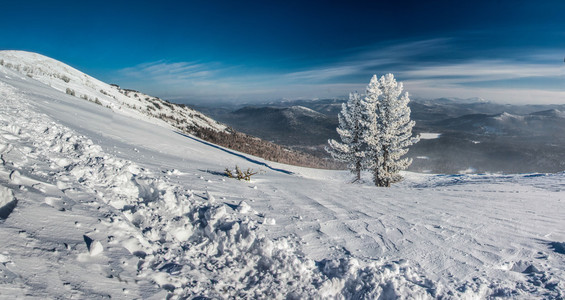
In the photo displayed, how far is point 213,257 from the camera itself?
3.19 m

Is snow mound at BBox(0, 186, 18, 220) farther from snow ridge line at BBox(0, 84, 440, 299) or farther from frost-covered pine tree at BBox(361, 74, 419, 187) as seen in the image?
frost-covered pine tree at BBox(361, 74, 419, 187)

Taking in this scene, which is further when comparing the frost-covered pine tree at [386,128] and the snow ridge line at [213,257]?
the frost-covered pine tree at [386,128]

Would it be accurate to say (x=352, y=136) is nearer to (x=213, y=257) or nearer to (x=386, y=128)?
(x=386, y=128)

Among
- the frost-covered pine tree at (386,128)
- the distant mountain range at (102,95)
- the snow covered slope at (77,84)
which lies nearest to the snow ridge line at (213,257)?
the distant mountain range at (102,95)

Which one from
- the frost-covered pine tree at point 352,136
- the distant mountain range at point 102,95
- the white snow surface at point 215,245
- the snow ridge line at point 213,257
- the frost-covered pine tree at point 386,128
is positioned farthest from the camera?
the frost-covered pine tree at point 352,136

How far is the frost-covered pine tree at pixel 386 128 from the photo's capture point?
59.4 feet

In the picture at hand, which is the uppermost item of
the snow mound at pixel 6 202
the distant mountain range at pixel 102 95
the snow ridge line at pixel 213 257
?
the distant mountain range at pixel 102 95

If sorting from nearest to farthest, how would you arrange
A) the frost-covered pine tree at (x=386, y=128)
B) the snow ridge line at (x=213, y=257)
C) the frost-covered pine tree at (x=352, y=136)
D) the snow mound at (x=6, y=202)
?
1. the snow mound at (x=6, y=202)
2. the snow ridge line at (x=213, y=257)
3. the frost-covered pine tree at (x=386, y=128)
4. the frost-covered pine tree at (x=352, y=136)

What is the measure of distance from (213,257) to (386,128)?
17404 mm

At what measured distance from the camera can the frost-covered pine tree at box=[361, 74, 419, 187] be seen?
18094 millimetres

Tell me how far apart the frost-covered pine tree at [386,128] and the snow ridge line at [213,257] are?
53.7 ft

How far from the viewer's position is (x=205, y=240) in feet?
11.1

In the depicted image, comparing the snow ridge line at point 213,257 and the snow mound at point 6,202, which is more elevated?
the snow mound at point 6,202

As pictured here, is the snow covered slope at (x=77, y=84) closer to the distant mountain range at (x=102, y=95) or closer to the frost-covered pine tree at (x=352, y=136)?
the distant mountain range at (x=102, y=95)
